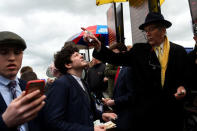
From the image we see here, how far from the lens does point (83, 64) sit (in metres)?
2.30

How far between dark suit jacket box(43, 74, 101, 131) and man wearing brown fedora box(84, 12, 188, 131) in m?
0.51

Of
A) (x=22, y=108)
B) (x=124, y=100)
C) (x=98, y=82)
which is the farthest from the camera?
(x=98, y=82)

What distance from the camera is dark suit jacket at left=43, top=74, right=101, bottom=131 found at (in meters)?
1.62

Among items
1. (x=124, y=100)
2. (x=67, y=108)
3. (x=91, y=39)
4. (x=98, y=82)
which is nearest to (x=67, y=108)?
(x=67, y=108)

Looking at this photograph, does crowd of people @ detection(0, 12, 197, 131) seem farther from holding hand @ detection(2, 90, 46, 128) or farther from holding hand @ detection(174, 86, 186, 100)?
holding hand @ detection(2, 90, 46, 128)

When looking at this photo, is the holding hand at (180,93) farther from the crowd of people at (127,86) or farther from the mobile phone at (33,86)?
the mobile phone at (33,86)

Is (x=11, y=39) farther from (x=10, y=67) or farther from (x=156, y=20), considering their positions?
(x=156, y=20)

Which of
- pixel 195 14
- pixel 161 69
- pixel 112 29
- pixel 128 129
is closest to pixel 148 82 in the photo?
pixel 161 69

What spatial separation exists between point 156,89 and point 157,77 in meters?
0.14

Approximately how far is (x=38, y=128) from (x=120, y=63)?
1202 mm

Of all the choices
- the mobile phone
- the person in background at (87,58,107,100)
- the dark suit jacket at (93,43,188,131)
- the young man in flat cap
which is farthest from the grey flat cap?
the person in background at (87,58,107,100)

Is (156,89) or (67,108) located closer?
(67,108)

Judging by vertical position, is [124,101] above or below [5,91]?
below

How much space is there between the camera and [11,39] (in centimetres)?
132
